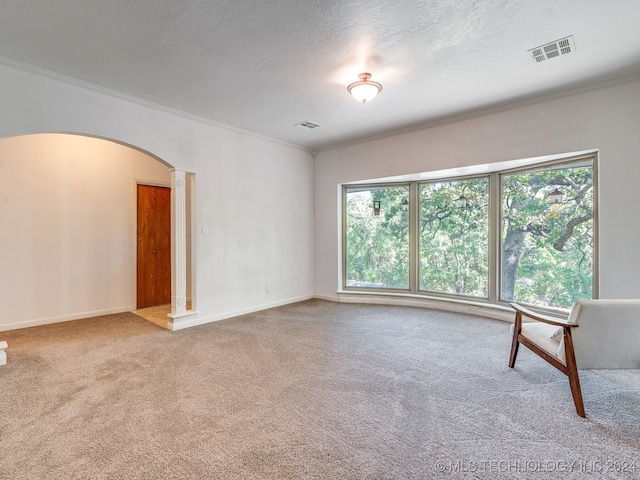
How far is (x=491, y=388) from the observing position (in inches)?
101

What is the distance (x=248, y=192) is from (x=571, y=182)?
440 cm

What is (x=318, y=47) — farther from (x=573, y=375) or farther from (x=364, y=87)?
(x=573, y=375)

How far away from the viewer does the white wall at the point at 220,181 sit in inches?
126

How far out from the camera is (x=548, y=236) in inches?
164

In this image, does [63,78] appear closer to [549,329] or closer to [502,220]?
[549,329]

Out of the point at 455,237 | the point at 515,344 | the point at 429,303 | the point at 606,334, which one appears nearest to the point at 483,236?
the point at 455,237

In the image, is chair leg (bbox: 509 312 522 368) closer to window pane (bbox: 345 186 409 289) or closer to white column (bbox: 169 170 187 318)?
window pane (bbox: 345 186 409 289)

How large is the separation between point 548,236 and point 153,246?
240 inches

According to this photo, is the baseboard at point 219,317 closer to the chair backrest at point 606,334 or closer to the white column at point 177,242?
the white column at point 177,242

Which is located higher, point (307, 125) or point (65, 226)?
point (307, 125)

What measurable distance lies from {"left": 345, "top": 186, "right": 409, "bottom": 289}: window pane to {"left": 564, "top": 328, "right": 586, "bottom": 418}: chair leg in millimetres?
3358

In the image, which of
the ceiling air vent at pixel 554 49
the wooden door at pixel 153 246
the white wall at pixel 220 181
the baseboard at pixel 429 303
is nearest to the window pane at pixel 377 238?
the baseboard at pixel 429 303

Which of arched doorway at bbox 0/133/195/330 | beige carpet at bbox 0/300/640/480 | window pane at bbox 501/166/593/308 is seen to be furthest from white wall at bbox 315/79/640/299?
arched doorway at bbox 0/133/195/330

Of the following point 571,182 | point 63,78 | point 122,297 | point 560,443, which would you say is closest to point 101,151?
point 63,78
